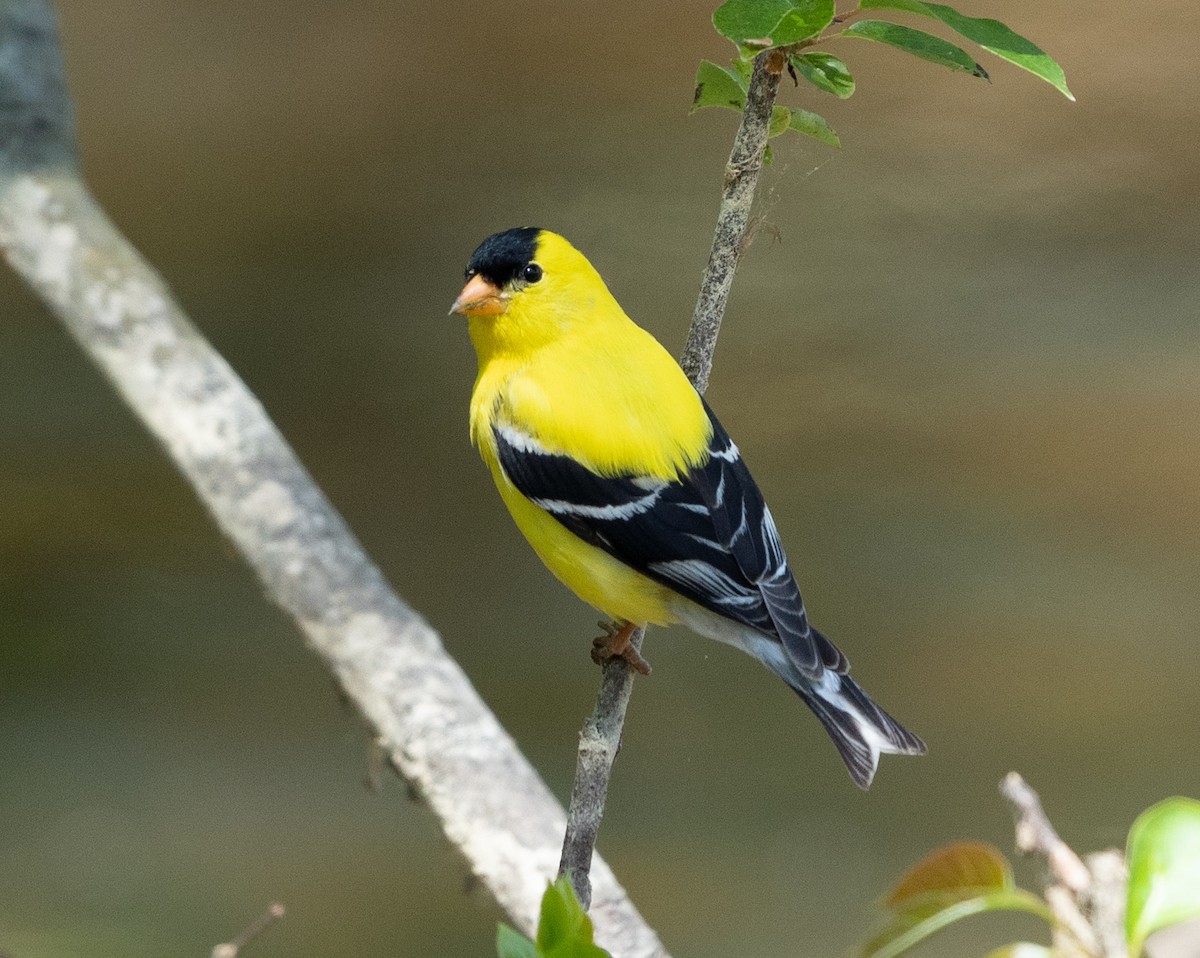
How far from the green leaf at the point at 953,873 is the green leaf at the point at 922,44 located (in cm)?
56

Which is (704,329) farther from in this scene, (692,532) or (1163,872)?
(1163,872)

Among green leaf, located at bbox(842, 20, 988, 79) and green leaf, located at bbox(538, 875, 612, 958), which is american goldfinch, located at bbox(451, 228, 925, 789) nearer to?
green leaf, located at bbox(842, 20, 988, 79)

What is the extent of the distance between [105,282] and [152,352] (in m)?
0.18

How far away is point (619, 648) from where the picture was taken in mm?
1340

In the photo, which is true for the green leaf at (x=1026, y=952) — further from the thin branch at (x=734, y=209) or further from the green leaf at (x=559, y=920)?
the thin branch at (x=734, y=209)

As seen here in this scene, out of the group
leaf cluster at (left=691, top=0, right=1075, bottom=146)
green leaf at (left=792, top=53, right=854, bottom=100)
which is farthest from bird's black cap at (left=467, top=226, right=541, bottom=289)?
green leaf at (left=792, top=53, right=854, bottom=100)

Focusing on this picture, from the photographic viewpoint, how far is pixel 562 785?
2.80m

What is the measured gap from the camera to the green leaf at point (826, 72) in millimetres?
945

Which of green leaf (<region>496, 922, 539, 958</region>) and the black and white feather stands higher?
the black and white feather

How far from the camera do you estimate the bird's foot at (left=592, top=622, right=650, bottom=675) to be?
1.31 m

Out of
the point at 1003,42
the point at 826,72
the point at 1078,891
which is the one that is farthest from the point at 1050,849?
the point at 826,72

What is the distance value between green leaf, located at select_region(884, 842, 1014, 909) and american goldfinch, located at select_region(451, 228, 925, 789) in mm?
734

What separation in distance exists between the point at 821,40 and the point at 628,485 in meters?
0.51

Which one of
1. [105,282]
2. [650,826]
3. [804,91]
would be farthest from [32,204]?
[650,826]
